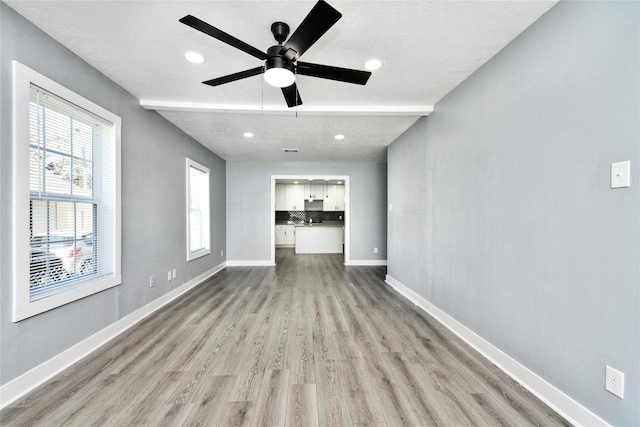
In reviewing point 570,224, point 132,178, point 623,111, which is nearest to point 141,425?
point 132,178

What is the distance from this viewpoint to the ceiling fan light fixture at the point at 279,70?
1506mm

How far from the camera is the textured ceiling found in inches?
60.9

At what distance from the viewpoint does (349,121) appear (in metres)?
3.27

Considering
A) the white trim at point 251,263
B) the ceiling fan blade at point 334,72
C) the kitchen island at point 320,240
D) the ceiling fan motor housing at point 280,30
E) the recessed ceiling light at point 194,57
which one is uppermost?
the recessed ceiling light at point 194,57

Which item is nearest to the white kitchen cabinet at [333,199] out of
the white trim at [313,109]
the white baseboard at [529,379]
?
the white trim at [313,109]

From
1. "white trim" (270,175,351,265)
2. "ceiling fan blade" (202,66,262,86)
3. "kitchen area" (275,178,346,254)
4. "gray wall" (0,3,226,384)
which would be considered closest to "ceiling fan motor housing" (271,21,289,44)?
"ceiling fan blade" (202,66,262,86)

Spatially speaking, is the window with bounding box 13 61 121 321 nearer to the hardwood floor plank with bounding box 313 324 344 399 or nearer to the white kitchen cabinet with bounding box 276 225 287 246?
the hardwood floor plank with bounding box 313 324 344 399

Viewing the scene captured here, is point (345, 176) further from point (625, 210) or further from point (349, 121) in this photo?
point (625, 210)

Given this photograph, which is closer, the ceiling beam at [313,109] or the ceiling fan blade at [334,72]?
the ceiling fan blade at [334,72]

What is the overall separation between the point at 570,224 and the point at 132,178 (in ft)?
12.1

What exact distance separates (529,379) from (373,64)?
2602 millimetres

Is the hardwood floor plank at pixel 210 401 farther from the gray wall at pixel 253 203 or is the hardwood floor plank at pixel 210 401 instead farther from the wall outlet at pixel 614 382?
the gray wall at pixel 253 203

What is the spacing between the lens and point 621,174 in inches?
46.4

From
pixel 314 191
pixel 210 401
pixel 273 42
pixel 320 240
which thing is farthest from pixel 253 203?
pixel 210 401
